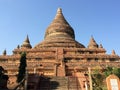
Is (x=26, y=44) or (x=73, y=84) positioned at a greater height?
(x=26, y=44)

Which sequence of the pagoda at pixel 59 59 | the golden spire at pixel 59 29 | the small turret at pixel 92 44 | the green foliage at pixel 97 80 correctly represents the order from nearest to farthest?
1. the green foliage at pixel 97 80
2. the pagoda at pixel 59 59
3. the golden spire at pixel 59 29
4. the small turret at pixel 92 44

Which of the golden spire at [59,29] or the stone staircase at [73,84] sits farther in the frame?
the golden spire at [59,29]

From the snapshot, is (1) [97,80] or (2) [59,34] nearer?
(1) [97,80]

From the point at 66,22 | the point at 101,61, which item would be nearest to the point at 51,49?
the point at 101,61

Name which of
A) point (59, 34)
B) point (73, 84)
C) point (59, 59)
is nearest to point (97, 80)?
point (73, 84)

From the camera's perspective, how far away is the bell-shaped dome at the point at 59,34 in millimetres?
38084

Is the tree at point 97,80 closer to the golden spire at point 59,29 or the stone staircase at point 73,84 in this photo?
the stone staircase at point 73,84

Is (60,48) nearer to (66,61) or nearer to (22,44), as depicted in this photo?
(66,61)

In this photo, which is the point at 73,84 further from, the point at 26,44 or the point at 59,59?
the point at 26,44

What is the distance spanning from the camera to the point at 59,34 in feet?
135

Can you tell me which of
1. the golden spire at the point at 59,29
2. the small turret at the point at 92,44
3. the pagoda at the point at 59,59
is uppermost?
the golden spire at the point at 59,29

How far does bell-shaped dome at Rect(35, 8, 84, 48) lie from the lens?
3808 centimetres

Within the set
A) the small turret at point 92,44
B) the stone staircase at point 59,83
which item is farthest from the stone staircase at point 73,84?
the small turret at point 92,44

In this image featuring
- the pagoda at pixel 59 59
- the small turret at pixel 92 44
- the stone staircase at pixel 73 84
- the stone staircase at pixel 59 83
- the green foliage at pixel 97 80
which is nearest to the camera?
the green foliage at pixel 97 80
